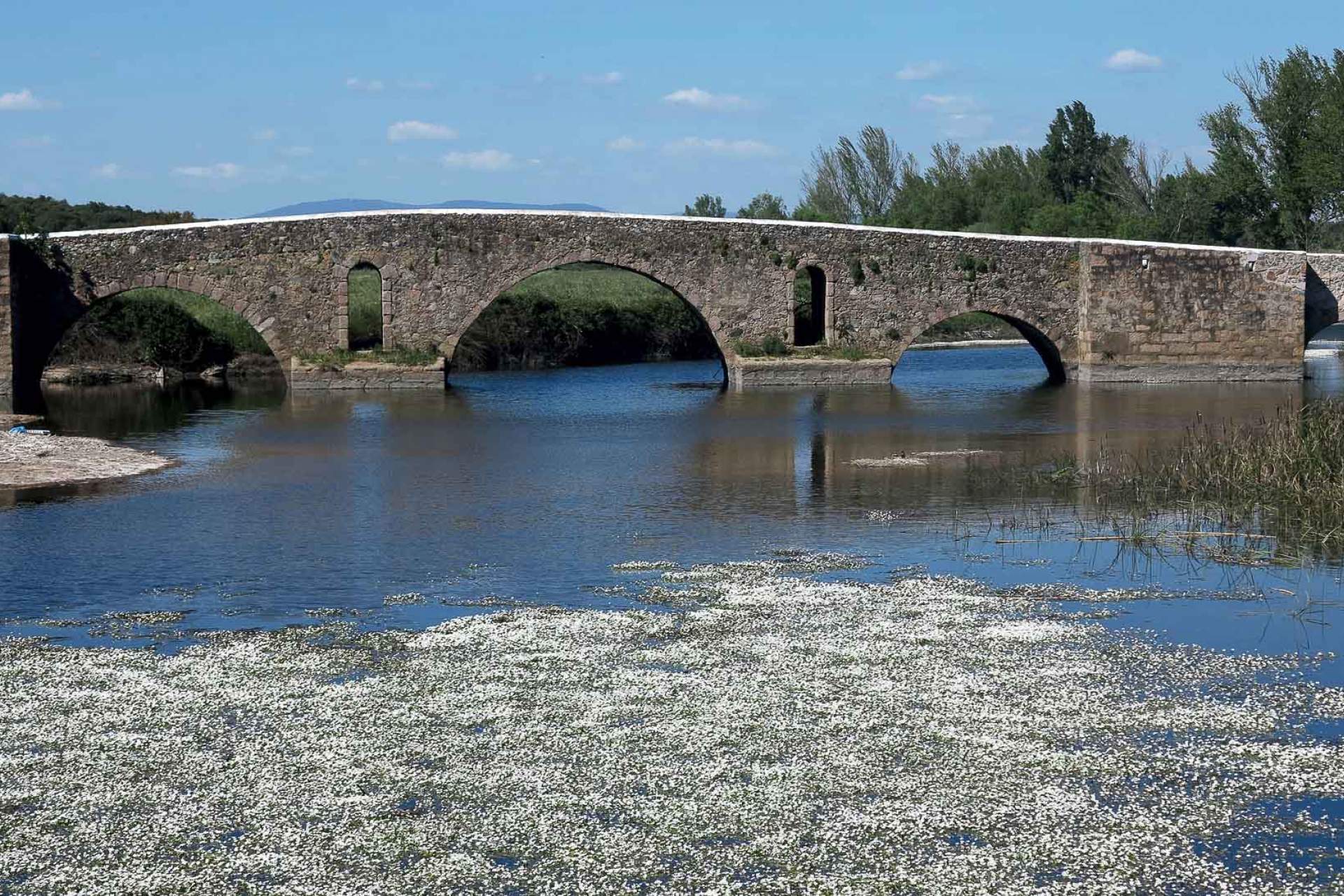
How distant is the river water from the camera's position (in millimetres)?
8945

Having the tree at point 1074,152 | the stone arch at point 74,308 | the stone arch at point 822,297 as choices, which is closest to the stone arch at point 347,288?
the stone arch at point 74,308

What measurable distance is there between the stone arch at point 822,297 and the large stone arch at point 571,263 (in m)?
1.31

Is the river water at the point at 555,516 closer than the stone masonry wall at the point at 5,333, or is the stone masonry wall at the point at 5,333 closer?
the river water at the point at 555,516

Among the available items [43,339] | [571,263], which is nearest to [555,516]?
[571,263]

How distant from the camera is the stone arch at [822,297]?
93.4ft

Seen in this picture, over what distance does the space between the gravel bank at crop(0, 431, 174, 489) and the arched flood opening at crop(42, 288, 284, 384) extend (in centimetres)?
1532

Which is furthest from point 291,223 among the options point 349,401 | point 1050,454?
point 1050,454

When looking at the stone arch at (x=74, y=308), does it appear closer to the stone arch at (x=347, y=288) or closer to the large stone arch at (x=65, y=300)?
the large stone arch at (x=65, y=300)

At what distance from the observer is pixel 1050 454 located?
52.9 ft

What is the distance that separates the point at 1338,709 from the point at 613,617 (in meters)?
3.73

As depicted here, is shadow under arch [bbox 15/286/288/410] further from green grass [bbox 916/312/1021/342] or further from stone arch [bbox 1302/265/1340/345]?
green grass [bbox 916/312/1021/342]

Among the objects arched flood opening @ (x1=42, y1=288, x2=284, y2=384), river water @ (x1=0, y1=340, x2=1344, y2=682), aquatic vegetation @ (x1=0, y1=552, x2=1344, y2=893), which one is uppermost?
arched flood opening @ (x1=42, y1=288, x2=284, y2=384)

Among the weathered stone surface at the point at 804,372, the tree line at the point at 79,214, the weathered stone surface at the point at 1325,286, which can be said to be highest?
the tree line at the point at 79,214

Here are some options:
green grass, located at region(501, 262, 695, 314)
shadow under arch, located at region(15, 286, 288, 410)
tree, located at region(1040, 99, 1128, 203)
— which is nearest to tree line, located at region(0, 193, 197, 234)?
green grass, located at region(501, 262, 695, 314)
